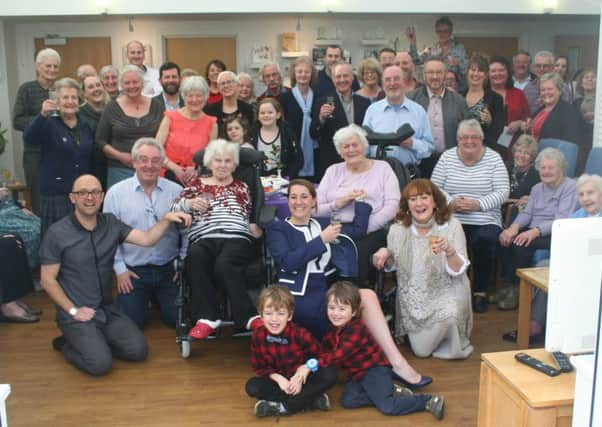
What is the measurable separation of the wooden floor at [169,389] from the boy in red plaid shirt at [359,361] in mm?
58

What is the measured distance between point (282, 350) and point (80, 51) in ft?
19.3

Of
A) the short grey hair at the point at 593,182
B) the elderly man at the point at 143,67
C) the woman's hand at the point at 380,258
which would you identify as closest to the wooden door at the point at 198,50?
the elderly man at the point at 143,67

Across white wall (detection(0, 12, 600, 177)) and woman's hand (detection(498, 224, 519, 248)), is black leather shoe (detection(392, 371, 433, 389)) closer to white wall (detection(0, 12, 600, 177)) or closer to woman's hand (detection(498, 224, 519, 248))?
woman's hand (detection(498, 224, 519, 248))

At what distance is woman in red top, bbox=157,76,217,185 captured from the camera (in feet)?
14.6

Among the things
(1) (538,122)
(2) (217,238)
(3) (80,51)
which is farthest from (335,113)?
(3) (80,51)

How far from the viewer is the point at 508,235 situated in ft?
14.0

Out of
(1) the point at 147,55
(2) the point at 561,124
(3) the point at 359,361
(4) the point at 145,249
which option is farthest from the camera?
(1) the point at 147,55

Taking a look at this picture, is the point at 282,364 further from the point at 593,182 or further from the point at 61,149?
the point at 61,149

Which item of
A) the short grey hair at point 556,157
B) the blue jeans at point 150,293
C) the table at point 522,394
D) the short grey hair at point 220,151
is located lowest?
the blue jeans at point 150,293

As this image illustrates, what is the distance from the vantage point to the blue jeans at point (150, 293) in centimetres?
399

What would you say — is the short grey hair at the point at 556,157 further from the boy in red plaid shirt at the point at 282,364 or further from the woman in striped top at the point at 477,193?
the boy in red plaid shirt at the point at 282,364

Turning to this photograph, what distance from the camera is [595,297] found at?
1.97 m

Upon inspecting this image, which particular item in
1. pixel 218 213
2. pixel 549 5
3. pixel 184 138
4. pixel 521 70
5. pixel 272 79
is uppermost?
pixel 549 5

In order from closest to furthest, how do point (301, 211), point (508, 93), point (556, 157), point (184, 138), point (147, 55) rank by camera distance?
point (301, 211) < point (556, 157) < point (184, 138) < point (508, 93) < point (147, 55)
